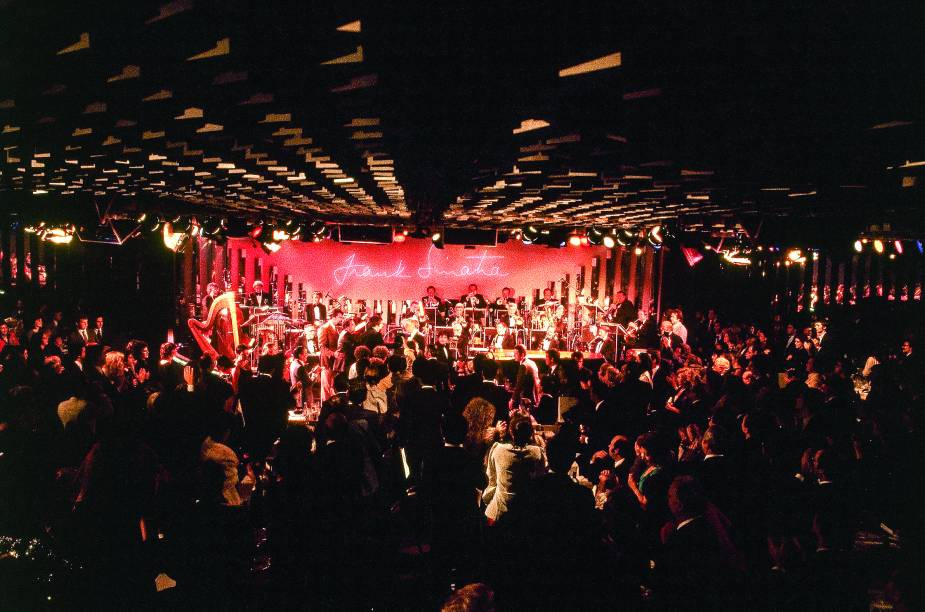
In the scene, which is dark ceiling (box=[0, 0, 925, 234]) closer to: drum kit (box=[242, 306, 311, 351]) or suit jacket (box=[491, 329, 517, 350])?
drum kit (box=[242, 306, 311, 351])

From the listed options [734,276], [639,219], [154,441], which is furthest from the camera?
[734,276]

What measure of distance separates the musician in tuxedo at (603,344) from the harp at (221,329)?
8.14 m

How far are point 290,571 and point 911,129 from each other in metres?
4.26

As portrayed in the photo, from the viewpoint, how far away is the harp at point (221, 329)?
12.0 meters

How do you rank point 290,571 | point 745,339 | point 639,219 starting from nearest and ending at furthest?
point 290,571
point 639,219
point 745,339

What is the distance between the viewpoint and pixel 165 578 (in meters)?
4.44

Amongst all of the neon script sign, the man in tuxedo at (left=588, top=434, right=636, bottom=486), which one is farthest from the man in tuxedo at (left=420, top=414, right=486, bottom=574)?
the neon script sign

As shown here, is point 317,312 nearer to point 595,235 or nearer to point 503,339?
point 503,339

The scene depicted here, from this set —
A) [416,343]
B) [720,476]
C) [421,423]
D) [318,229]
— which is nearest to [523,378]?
[416,343]

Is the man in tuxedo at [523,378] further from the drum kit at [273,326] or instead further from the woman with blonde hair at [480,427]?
the drum kit at [273,326]

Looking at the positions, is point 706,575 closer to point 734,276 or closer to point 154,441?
point 154,441

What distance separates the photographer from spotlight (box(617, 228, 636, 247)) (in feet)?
39.1

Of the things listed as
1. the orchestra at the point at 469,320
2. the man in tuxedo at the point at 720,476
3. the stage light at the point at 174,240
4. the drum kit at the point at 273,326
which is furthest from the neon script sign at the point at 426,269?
the man in tuxedo at the point at 720,476

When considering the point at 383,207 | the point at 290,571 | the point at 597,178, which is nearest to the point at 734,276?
the point at 383,207
